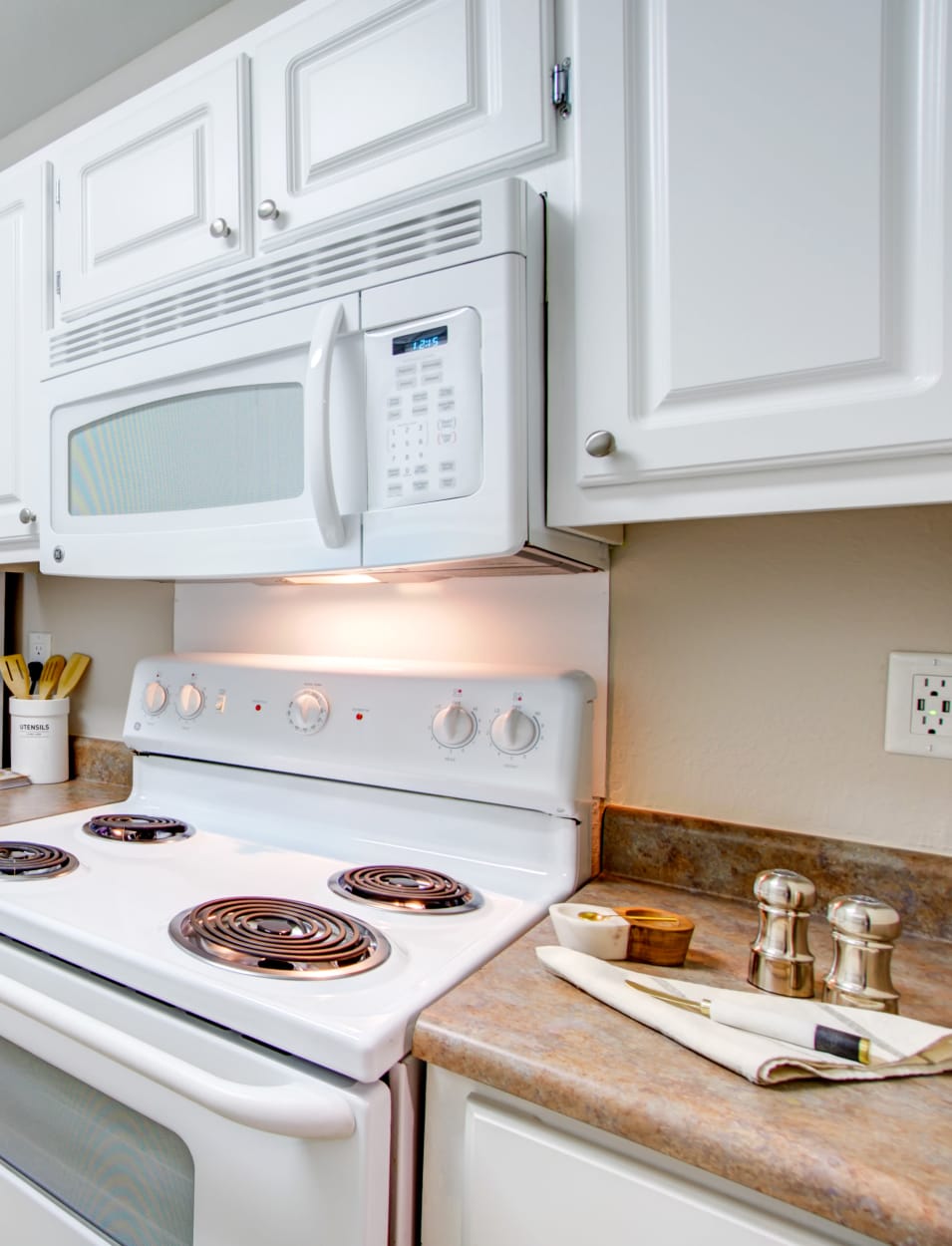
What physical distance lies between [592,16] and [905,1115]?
1.08 m

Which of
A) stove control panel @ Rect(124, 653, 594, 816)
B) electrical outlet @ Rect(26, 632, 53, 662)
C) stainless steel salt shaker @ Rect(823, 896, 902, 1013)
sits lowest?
stainless steel salt shaker @ Rect(823, 896, 902, 1013)

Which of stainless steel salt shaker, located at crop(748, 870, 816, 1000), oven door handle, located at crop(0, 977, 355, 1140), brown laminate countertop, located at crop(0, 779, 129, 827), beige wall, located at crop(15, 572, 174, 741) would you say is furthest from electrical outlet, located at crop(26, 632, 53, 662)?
stainless steel salt shaker, located at crop(748, 870, 816, 1000)

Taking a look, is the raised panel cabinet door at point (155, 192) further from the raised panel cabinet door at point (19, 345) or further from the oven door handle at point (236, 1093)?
the oven door handle at point (236, 1093)

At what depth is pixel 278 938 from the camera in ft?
2.73

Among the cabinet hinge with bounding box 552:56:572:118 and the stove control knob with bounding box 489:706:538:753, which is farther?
the stove control knob with bounding box 489:706:538:753

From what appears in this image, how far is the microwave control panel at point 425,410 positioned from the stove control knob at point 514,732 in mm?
334

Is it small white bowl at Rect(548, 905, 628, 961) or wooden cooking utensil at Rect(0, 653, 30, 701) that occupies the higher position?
wooden cooking utensil at Rect(0, 653, 30, 701)

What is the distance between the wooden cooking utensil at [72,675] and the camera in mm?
1761

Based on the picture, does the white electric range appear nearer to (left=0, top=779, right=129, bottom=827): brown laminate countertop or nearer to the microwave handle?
(left=0, top=779, right=129, bottom=827): brown laminate countertop

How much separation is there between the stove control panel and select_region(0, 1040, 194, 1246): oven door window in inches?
20.0

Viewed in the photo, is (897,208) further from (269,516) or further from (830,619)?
(269,516)

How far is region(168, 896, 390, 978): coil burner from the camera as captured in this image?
0.76m

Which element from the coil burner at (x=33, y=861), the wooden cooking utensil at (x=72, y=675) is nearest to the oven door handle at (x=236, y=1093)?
the coil burner at (x=33, y=861)

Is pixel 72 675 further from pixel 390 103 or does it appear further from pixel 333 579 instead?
pixel 390 103
